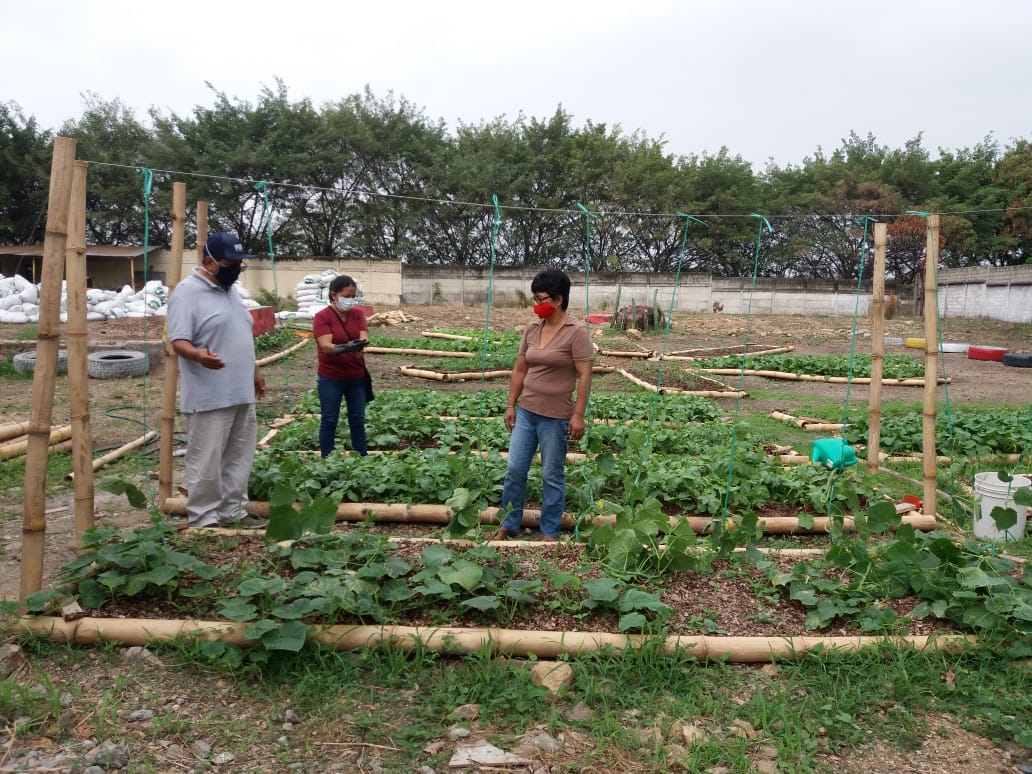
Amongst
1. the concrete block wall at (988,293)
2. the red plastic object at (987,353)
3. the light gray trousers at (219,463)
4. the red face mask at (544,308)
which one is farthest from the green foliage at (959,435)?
the concrete block wall at (988,293)

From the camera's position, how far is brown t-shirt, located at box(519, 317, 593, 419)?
3.99 m

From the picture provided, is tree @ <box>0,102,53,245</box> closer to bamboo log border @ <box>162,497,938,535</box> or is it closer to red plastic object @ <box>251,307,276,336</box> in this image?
red plastic object @ <box>251,307,276,336</box>

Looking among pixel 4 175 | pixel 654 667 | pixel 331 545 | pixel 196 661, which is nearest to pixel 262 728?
pixel 196 661

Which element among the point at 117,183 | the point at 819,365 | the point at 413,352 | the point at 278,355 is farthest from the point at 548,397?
the point at 117,183

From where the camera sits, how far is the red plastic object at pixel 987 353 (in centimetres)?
1386

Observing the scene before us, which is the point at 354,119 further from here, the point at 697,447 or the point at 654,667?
the point at 654,667

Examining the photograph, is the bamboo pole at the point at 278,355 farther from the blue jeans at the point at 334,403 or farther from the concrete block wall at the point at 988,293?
the concrete block wall at the point at 988,293

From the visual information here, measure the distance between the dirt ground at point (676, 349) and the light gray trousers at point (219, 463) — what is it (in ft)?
2.20

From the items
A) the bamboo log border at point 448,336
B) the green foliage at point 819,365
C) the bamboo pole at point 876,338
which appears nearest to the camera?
the bamboo pole at point 876,338

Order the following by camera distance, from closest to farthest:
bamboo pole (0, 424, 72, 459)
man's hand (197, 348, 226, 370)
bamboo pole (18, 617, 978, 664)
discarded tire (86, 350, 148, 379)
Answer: bamboo pole (18, 617, 978, 664) < man's hand (197, 348, 226, 370) < bamboo pole (0, 424, 72, 459) < discarded tire (86, 350, 148, 379)

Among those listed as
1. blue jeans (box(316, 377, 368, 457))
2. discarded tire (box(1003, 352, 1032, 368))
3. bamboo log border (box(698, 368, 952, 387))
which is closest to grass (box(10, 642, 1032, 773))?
blue jeans (box(316, 377, 368, 457))

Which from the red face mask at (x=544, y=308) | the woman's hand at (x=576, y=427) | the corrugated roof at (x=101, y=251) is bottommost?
the woman's hand at (x=576, y=427)

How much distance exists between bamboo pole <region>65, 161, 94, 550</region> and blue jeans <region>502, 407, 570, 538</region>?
6.83 ft

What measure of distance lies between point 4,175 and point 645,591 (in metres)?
30.1
